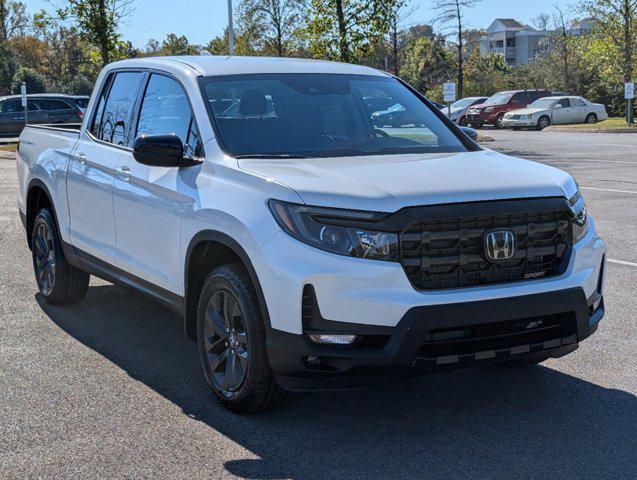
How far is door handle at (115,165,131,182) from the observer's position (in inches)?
231

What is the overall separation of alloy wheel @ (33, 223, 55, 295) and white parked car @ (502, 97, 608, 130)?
120 feet

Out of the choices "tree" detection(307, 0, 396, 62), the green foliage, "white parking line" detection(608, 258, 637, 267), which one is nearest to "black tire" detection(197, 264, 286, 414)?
"white parking line" detection(608, 258, 637, 267)

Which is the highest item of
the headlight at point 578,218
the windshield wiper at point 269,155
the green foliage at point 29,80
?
the green foliage at point 29,80

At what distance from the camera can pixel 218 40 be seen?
236 feet

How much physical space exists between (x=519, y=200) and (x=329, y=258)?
Result: 960 millimetres

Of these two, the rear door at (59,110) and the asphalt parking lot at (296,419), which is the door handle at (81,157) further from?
the rear door at (59,110)

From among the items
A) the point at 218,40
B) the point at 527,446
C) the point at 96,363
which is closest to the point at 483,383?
the point at 527,446

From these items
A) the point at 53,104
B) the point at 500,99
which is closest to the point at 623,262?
the point at 53,104

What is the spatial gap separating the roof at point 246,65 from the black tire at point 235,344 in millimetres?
1495

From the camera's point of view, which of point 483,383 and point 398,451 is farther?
point 483,383

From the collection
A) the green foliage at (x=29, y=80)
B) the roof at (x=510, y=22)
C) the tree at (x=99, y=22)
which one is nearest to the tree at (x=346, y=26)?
the tree at (x=99, y=22)

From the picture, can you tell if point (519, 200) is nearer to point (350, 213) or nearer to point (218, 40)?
point (350, 213)

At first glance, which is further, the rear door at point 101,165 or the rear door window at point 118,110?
the rear door window at point 118,110

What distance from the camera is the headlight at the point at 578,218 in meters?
4.76
